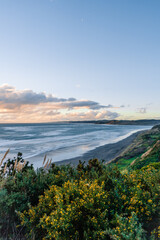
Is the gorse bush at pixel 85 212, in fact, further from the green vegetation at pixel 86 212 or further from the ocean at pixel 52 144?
the ocean at pixel 52 144

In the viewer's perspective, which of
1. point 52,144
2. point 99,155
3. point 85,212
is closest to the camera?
point 85,212

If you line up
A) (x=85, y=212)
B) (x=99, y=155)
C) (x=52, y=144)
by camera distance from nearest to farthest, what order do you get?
1. (x=85, y=212)
2. (x=99, y=155)
3. (x=52, y=144)

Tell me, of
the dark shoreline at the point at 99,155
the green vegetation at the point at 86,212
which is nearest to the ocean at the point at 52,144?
the dark shoreline at the point at 99,155

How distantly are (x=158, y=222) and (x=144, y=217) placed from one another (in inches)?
12.6

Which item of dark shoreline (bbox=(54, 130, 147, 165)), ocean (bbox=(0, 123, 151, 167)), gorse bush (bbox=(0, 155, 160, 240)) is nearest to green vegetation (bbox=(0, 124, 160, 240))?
gorse bush (bbox=(0, 155, 160, 240))

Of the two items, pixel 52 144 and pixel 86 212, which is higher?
pixel 86 212

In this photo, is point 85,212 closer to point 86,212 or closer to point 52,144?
point 86,212

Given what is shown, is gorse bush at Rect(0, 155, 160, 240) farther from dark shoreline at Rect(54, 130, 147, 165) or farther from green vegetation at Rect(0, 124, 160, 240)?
dark shoreline at Rect(54, 130, 147, 165)

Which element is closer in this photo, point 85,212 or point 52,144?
point 85,212

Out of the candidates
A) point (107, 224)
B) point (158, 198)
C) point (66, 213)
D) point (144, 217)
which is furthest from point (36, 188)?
point (158, 198)

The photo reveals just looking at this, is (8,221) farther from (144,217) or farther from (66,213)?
(144,217)

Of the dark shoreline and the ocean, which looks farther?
the ocean

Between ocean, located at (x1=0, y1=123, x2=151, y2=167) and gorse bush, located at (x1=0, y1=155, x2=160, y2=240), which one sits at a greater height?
gorse bush, located at (x1=0, y1=155, x2=160, y2=240)

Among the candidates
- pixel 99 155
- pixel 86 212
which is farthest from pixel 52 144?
pixel 86 212
